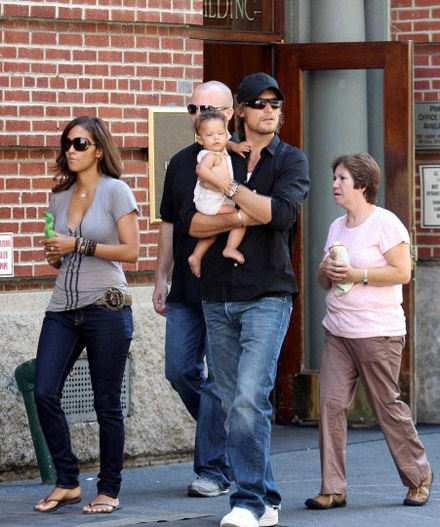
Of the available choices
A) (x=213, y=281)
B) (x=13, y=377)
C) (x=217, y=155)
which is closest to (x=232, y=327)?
(x=213, y=281)

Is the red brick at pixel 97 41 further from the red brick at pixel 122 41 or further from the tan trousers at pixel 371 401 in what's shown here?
the tan trousers at pixel 371 401

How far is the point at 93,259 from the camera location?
22.6 feet

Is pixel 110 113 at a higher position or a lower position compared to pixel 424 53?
lower

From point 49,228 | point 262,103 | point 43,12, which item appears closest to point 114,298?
point 49,228

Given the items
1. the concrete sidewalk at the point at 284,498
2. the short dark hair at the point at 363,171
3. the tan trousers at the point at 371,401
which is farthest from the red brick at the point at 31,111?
the tan trousers at the point at 371,401

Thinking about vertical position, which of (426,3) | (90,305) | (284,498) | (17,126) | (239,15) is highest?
(426,3)

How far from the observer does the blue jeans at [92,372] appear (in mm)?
6824

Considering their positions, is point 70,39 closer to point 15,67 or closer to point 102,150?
point 15,67

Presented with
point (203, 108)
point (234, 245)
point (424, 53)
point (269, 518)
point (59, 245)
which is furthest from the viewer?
point (424, 53)

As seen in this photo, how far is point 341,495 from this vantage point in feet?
23.3

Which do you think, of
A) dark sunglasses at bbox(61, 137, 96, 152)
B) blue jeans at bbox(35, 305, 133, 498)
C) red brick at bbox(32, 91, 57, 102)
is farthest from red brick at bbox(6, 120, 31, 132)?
blue jeans at bbox(35, 305, 133, 498)

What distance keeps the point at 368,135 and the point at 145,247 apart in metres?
2.44

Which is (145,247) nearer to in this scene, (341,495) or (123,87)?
(123,87)

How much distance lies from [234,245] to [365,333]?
106cm
